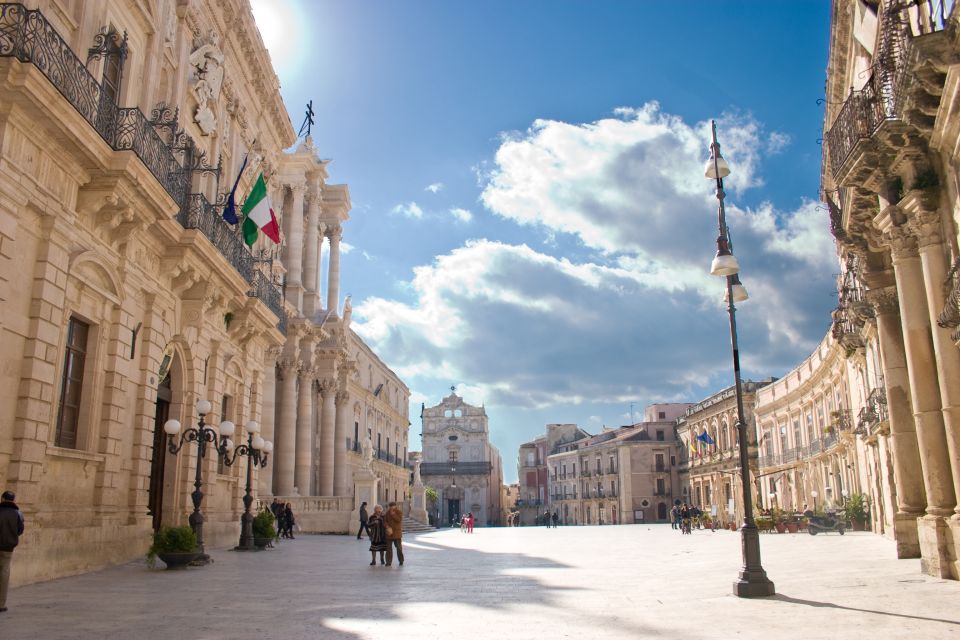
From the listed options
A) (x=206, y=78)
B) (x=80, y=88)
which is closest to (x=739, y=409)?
(x=80, y=88)

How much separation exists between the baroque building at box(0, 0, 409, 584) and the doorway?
4cm

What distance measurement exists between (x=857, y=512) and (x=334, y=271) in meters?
26.6

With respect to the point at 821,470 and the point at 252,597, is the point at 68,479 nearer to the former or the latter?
the point at 252,597

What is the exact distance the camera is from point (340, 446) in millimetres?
40219

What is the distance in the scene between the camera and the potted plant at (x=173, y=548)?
42.2 feet

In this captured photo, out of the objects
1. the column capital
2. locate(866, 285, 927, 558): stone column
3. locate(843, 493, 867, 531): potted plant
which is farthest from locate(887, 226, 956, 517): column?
locate(843, 493, 867, 531): potted plant

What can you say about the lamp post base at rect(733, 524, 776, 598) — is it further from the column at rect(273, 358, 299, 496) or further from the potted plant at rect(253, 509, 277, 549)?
the column at rect(273, 358, 299, 496)

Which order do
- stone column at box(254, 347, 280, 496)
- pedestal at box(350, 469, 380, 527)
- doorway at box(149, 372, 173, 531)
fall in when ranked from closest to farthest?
doorway at box(149, 372, 173, 531)
stone column at box(254, 347, 280, 496)
pedestal at box(350, 469, 380, 527)

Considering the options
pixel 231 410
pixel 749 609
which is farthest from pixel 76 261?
pixel 749 609

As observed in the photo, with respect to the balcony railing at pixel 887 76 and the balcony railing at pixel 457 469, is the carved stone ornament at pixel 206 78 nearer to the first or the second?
the balcony railing at pixel 887 76

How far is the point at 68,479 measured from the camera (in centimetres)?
1198

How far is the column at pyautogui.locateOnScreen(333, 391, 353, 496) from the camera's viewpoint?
39.9 meters

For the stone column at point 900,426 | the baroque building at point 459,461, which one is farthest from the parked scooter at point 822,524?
the baroque building at point 459,461

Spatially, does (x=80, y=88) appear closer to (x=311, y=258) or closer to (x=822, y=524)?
(x=311, y=258)
